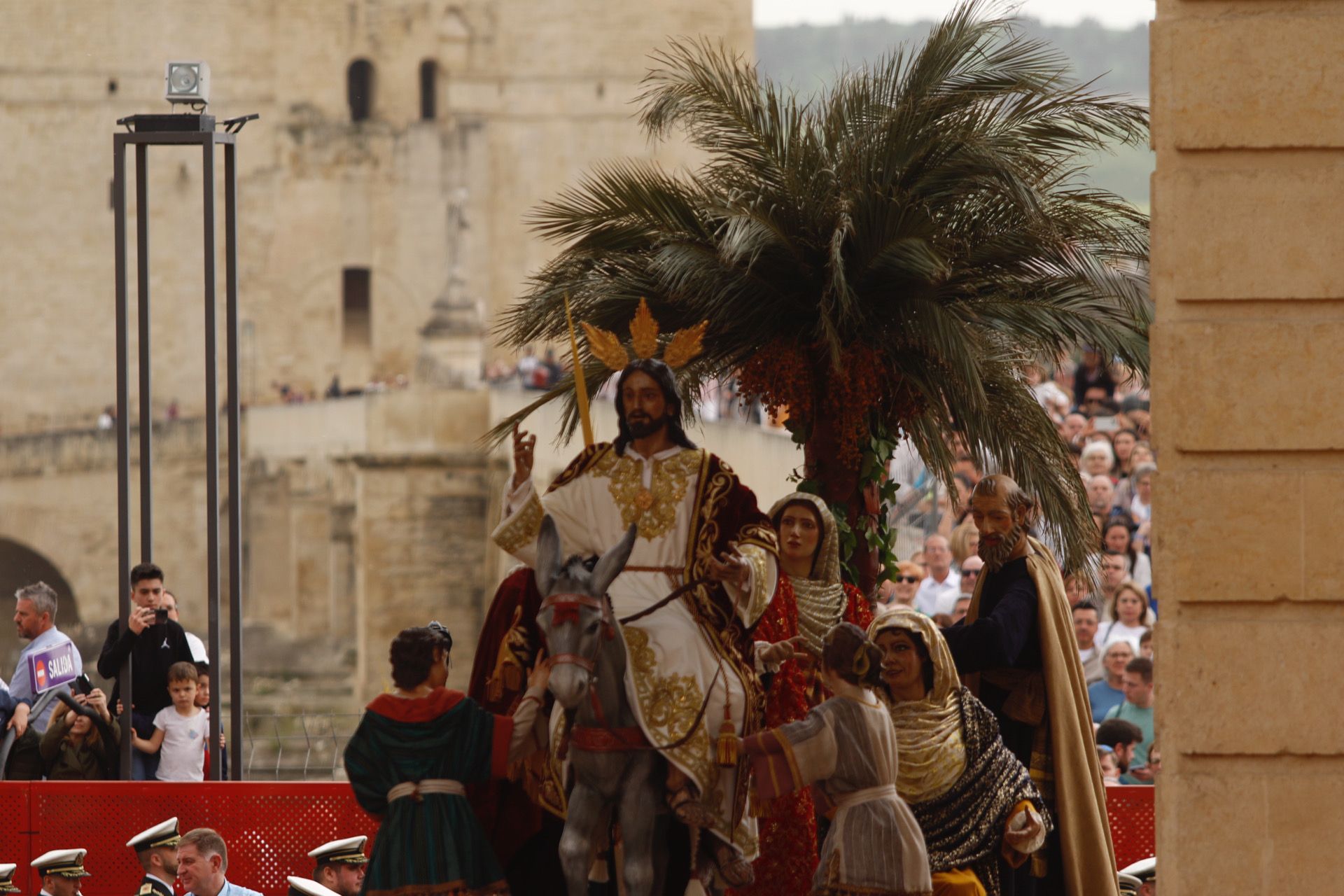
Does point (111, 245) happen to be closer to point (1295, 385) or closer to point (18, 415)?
point (18, 415)

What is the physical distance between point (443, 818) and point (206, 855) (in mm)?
2082

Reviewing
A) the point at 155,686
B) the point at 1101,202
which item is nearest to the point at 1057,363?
the point at 1101,202

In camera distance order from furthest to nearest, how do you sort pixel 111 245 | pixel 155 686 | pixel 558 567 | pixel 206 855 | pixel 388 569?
pixel 111 245 → pixel 388 569 → pixel 155 686 → pixel 206 855 → pixel 558 567

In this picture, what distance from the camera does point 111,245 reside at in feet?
164

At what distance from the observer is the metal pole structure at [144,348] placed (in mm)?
10453

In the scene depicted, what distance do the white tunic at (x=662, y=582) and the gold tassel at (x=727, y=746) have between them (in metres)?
0.03

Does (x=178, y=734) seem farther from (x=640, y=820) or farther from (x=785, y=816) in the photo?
(x=640, y=820)

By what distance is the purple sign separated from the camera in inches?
415

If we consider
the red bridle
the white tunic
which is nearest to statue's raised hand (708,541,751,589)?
the white tunic

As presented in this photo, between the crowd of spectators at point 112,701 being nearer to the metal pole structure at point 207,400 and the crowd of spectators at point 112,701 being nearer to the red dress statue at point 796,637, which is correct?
the metal pole structure at point 207,400

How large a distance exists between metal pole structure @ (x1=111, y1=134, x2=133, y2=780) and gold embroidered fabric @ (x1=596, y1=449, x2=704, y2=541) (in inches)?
138

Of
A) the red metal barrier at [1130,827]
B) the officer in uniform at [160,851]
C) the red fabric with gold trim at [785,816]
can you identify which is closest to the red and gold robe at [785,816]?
the red fabric with gold trim at [785,816]

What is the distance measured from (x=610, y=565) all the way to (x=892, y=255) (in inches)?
95.8

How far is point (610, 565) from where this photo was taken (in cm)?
659
